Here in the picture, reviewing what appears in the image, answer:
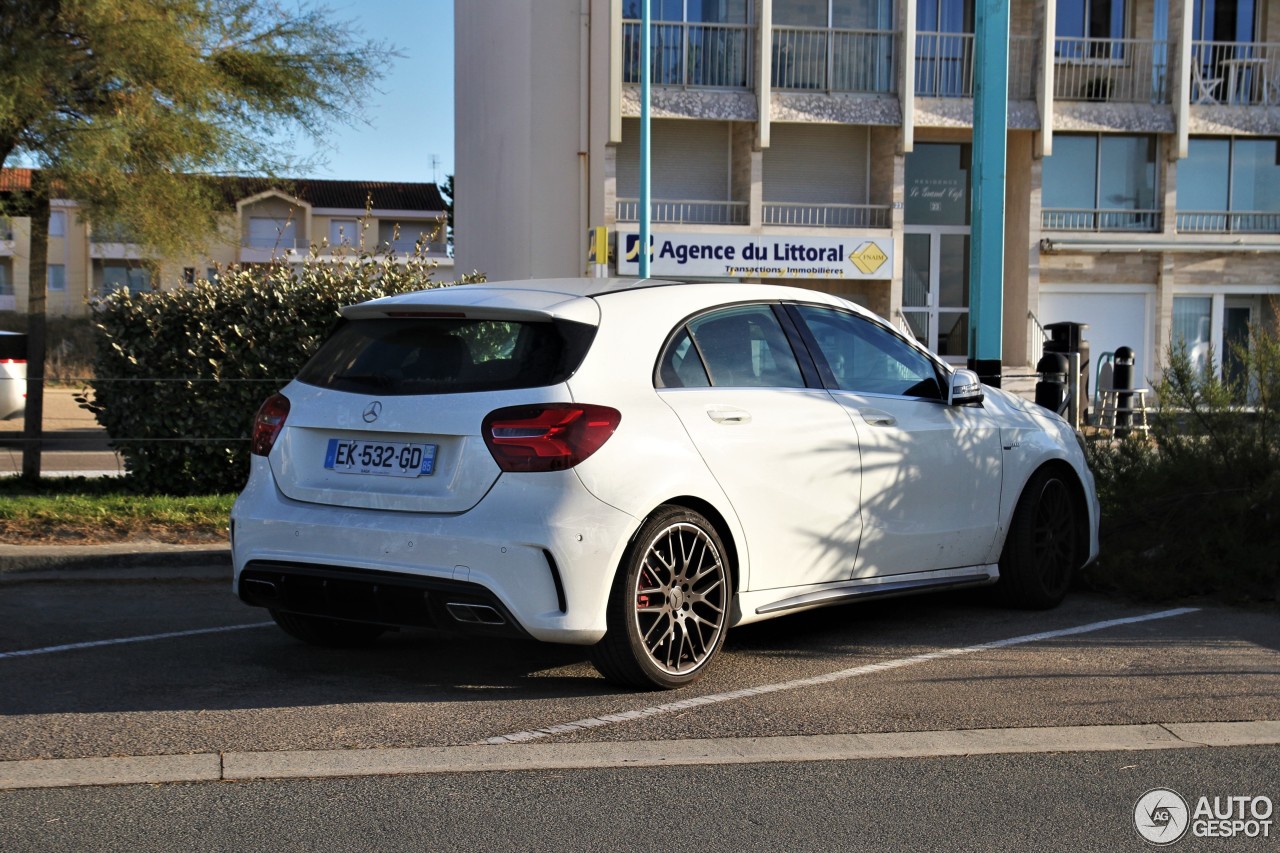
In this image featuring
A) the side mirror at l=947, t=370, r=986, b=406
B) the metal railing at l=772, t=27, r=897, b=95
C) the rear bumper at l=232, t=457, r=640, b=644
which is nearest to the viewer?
the rear bumper at l=232, t=457, r=640, b=644

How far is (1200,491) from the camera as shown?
820 cm

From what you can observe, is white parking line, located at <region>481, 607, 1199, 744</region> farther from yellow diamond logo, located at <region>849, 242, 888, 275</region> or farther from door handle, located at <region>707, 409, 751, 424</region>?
yellow diamond logo, located at <region>849, 242, 888, 275</region>

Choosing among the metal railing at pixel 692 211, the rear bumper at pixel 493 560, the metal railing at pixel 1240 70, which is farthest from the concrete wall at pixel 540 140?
the rear bumper at pixel 493 560

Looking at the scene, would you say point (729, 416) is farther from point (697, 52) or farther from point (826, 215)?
point (826, 215)

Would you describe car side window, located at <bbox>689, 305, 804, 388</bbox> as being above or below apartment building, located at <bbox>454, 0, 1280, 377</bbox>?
below

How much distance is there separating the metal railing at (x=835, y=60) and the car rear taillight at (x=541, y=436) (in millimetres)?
27367

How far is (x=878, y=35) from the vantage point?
105 feet

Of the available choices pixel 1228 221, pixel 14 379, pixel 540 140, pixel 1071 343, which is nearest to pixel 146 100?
pixel 14 379

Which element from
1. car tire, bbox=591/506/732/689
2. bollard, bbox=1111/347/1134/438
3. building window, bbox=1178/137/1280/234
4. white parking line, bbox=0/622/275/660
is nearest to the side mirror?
car tire, bbox=591/506/732/689

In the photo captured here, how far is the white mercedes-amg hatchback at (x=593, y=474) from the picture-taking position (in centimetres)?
526

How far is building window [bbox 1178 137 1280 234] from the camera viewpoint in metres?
33.7

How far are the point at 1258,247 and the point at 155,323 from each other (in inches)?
1116

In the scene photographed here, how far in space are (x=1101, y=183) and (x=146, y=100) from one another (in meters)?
24.9

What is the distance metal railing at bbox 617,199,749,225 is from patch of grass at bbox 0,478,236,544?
70.9 ft
